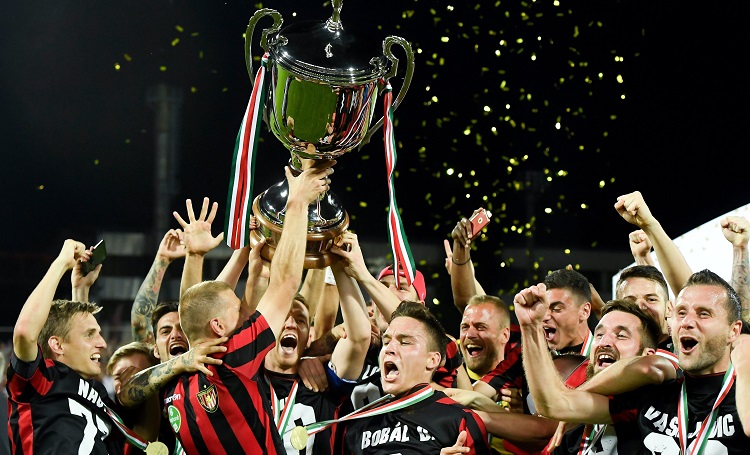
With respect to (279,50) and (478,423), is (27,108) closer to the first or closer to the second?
(279,50)

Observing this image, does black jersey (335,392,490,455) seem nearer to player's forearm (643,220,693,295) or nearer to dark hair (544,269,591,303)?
dark hair (544,269,591,303)

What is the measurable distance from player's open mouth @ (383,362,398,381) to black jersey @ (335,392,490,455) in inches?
4.2

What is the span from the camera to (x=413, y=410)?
9.54 ft

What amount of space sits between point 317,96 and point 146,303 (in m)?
1.61

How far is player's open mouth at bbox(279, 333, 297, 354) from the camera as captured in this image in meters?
3.26

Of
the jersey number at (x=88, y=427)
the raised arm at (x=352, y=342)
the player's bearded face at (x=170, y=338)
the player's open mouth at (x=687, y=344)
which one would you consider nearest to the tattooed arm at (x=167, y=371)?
the jersey number at (x=88, y=427)

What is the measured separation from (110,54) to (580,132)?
3.30 meters

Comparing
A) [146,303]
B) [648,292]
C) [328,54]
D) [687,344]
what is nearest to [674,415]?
[687,344]

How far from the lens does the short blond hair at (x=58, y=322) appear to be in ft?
10.4

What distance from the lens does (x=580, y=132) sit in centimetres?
631

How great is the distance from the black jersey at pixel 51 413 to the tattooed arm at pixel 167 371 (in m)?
0.12

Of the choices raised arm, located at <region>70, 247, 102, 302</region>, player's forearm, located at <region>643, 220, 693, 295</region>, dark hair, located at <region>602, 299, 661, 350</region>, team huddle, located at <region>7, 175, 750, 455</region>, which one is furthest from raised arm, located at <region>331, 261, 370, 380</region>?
raised arm, located at <region>70, 247, 102, 302</region>

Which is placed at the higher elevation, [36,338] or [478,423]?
[36,338]

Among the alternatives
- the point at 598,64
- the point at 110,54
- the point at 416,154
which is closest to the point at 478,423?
the point at 416,154
